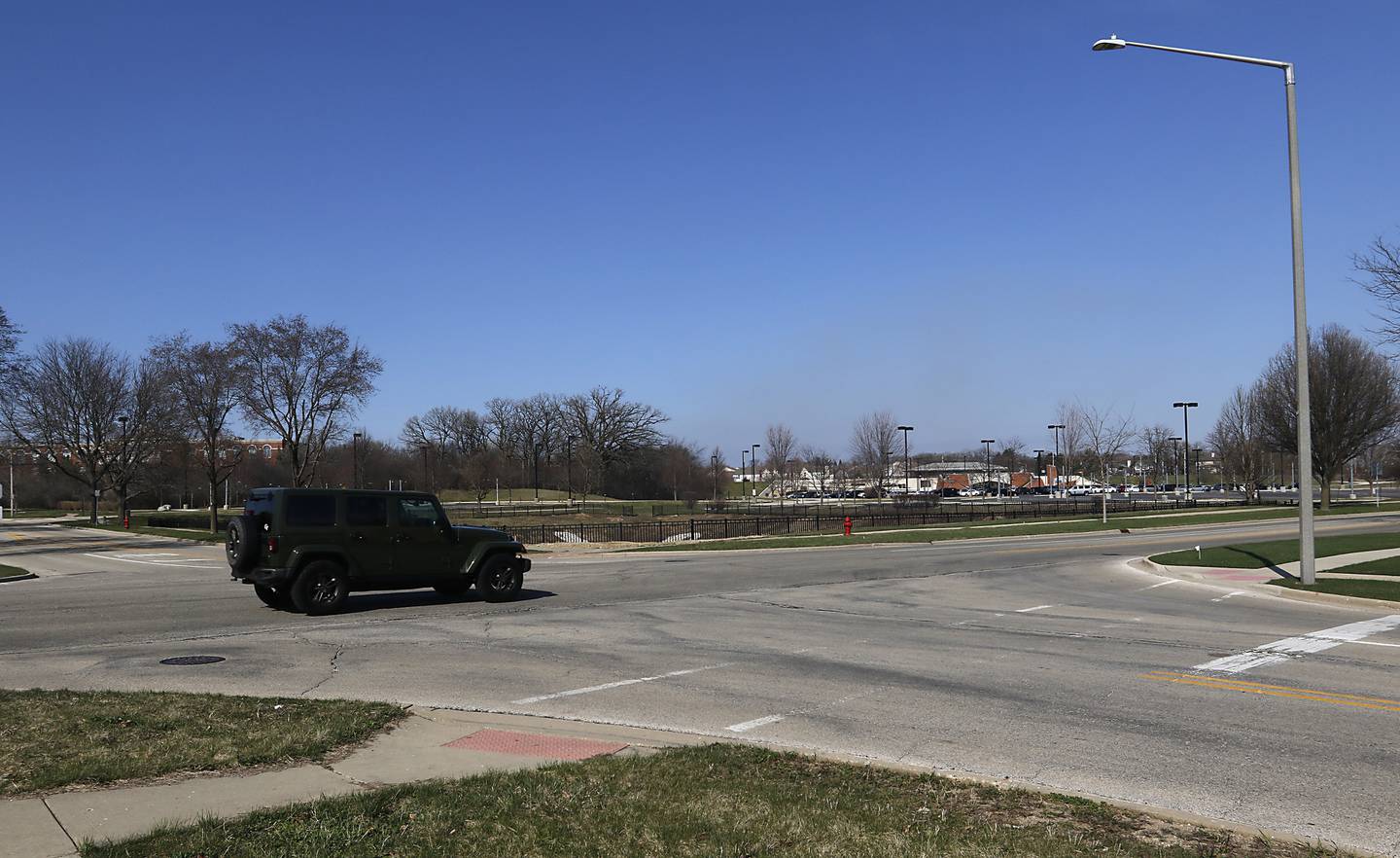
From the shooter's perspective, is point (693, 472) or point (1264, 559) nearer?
point (1264, 559)

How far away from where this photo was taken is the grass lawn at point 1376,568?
20469mm

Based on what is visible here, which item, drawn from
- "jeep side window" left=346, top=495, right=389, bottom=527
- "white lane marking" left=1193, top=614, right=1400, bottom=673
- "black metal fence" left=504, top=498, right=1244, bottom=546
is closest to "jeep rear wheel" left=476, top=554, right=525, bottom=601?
"jeep side window" left=346, top=495, right=389, bottom=527

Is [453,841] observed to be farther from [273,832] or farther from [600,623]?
[600,623]

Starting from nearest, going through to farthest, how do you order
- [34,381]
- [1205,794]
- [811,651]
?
[1205,794], [811,651], [34,381]

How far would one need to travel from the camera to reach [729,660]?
39.0 ft

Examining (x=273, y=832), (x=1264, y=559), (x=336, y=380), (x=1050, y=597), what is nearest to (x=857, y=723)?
(x=273, y=832)

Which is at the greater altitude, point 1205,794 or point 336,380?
point 336,380

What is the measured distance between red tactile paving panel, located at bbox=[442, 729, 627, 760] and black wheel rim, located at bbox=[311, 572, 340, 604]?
362 inches

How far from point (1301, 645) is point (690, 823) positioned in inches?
422

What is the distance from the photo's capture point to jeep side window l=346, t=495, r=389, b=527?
650 inches

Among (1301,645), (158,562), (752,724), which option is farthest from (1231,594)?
(158,562)

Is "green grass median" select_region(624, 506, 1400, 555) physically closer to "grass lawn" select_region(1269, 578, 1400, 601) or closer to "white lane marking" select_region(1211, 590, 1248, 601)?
"white lane marking" select_region(1211, 590, 1248, 601)

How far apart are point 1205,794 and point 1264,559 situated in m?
20.4

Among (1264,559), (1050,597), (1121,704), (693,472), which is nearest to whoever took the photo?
(1121,704)
